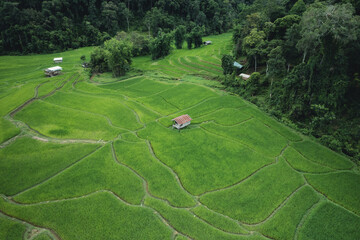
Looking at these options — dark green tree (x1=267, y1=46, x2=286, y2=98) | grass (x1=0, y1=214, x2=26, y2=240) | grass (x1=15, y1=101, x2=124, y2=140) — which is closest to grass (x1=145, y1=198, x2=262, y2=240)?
grass (x1=0, y1=214, x2=26, y2=240)

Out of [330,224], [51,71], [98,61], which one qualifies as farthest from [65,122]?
[330,224]

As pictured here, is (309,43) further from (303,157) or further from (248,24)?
(248,24)

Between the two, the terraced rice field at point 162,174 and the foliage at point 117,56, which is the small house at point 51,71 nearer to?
the foliage at point 117,56

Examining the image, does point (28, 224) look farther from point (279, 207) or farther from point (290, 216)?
point (290, 216)

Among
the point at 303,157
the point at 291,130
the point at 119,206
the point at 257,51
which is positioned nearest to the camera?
the point at 119,206

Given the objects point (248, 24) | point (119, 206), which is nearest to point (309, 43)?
point (248, 24)
